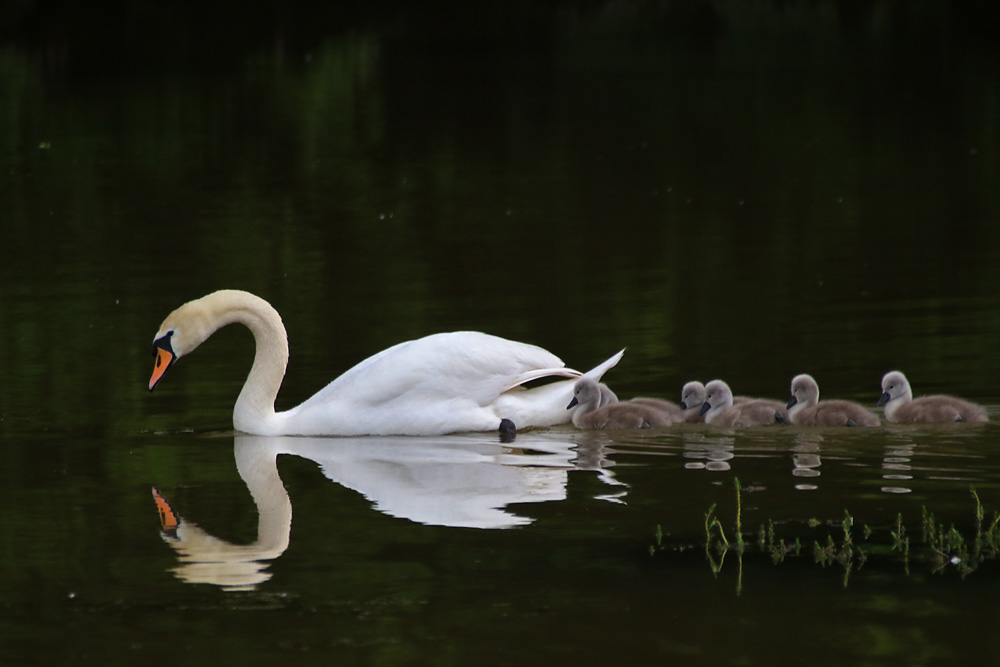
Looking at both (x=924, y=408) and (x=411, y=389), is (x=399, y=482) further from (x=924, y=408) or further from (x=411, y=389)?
(x=924, y=408)

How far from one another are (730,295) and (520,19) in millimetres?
Result: 47056

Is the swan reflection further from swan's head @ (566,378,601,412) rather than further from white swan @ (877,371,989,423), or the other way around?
white swan @ (877,371,989,423)

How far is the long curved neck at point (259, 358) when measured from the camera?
11.6 m

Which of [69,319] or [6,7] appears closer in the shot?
[69,319]

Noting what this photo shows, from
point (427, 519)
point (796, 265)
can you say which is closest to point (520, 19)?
point (796, 265)

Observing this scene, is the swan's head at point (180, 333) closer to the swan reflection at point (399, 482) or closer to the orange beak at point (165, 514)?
the swan reflection at point (399, 482)

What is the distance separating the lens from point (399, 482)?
9977mm

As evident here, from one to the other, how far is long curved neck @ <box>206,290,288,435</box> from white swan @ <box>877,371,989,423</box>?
374cm

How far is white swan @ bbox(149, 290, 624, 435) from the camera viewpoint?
1134cm

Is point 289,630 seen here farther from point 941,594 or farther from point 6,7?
point 6,7

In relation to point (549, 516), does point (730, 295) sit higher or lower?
higher

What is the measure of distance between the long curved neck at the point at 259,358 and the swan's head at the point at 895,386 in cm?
370

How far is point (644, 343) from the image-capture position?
1427 cm

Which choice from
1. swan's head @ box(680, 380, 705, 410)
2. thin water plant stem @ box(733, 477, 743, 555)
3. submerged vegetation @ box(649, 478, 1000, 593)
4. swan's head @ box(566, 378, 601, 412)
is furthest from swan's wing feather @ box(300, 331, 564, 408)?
submerged vegetation @ box(649, 478, 1000, 593)
